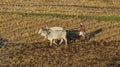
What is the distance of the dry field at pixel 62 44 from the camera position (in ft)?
65.6

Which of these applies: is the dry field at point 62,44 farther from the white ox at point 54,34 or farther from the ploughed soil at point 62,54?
the white ox at point 54,34

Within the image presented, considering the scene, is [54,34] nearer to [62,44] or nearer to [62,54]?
[62,44]

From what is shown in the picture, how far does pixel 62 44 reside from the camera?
23094 mm

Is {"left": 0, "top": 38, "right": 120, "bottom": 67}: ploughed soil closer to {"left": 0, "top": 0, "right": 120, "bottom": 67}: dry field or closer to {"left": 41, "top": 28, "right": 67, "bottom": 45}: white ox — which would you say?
{"left": 0, "top": 0, "right": 120, "bottom": 67}: dry field

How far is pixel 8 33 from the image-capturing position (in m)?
25.2

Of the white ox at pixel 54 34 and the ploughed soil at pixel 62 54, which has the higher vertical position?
the white ox at pixel 54 34

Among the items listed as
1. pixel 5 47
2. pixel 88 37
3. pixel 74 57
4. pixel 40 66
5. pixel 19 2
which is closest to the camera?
pixel 40 66

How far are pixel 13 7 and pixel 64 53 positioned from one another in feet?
44.6

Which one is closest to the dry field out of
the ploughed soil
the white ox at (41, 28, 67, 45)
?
the ploughed soil

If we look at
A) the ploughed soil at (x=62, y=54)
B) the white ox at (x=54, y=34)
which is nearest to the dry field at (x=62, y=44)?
the ploughed soil at (x=62, y=54)

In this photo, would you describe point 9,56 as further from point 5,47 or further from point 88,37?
point 88,37

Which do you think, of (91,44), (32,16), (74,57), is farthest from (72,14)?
(74,57)

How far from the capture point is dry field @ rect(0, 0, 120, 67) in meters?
20.0

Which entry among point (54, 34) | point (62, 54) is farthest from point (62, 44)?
point (62, 54)
